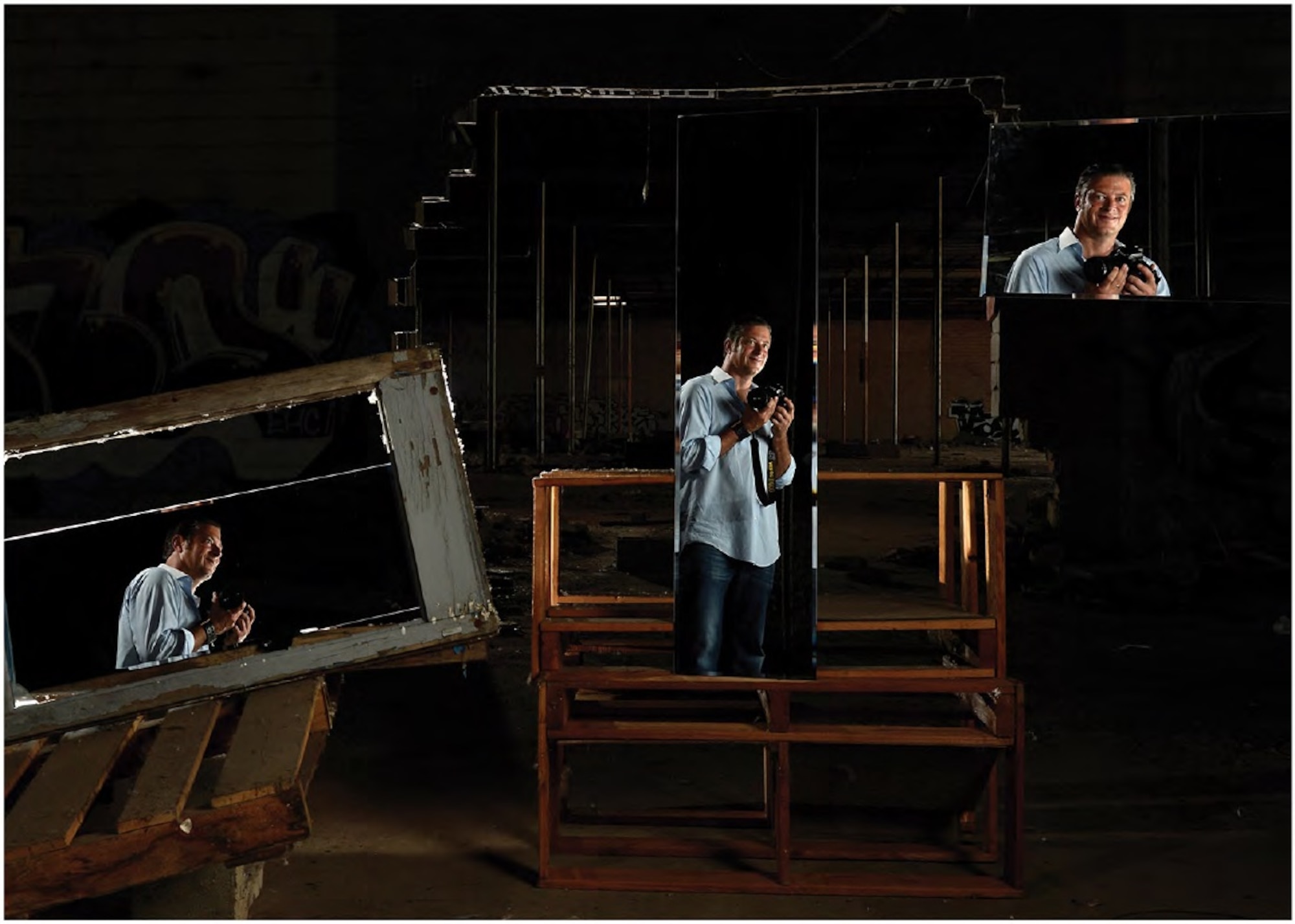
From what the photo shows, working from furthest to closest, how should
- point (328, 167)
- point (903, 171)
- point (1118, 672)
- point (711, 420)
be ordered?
1. point (903, 171)
2. point (328, 167)
3. point (1118, 672)
4. point (711, 420)

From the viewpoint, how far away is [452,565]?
3.33 metres

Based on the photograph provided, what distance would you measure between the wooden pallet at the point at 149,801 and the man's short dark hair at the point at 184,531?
44 centimetres

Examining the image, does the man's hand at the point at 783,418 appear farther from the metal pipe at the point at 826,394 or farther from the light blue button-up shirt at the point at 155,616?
the metal pipe at the point at 826,394

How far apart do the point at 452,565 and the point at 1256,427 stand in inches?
251

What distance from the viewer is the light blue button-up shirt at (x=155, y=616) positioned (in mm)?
3305

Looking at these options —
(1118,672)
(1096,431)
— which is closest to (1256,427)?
(1096,431)

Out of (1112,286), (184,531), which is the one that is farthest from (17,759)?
(1112,286)

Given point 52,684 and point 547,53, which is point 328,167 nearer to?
point 547,53

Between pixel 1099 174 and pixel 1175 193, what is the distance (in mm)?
251

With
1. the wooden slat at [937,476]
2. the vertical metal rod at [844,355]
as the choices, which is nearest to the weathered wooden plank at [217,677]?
the wooden slat at [937,476]

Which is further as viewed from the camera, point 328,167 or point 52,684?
point 328,167

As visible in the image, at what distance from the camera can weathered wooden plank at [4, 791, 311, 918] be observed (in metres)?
3.00

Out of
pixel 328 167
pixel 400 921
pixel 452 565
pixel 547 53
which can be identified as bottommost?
pixel 400 921

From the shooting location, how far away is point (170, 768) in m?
3.33
